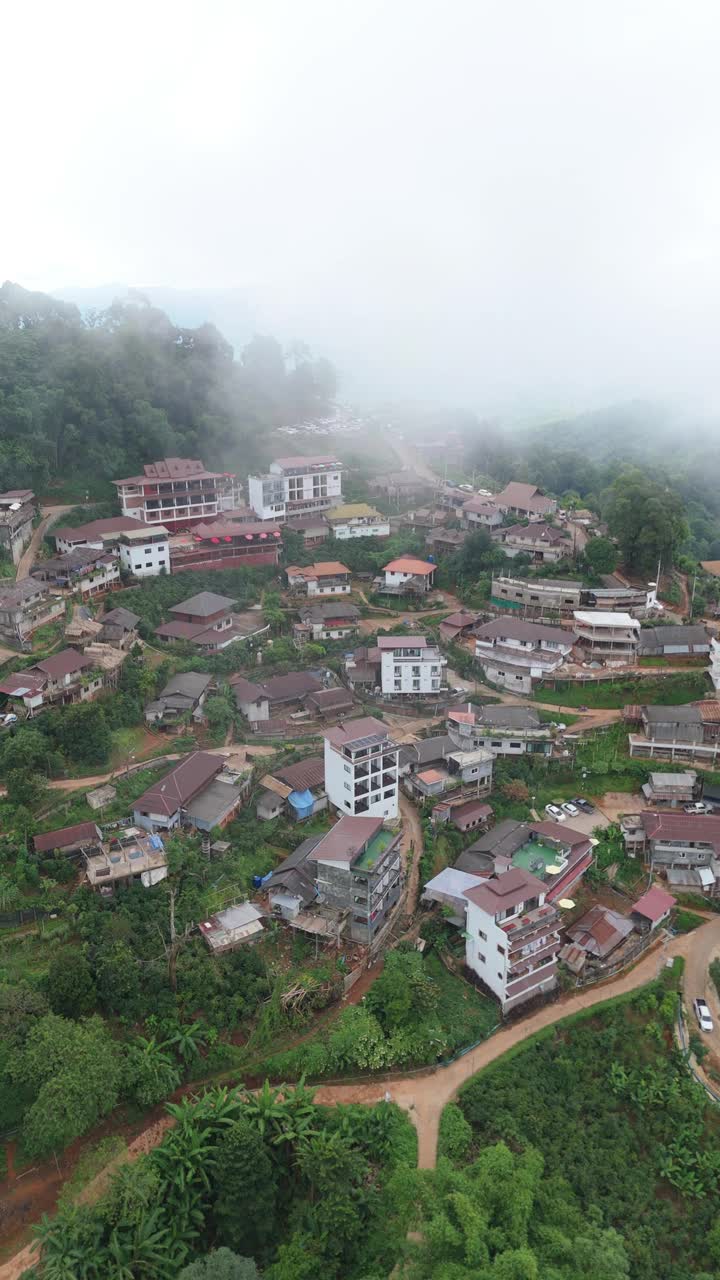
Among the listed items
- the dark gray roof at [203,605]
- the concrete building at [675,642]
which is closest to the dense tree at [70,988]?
the dark gray roof at [203,605]

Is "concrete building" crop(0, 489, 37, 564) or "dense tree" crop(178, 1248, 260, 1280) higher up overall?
"concrete building" crop(0, 489, 37, 564)

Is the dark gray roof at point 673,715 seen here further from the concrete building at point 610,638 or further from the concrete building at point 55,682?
the concrete building at point 55,682

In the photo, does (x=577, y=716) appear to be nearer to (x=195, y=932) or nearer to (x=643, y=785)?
(x=643, y=785)

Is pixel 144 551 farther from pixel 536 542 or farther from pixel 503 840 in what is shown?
pixel 503 840

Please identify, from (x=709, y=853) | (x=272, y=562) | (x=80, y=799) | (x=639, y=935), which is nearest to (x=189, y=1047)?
(x=80, y=799)

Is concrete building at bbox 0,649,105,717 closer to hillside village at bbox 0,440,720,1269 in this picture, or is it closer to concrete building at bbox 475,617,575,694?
hillside village at bbox 0,440,720,1269

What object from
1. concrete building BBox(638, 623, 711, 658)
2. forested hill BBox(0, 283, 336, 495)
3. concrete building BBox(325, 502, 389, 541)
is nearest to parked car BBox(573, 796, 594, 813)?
concrete building BBox(638, 623, 711, 658)

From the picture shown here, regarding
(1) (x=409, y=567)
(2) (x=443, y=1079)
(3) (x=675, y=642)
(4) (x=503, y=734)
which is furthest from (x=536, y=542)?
(2) (x=443, y=1079)
